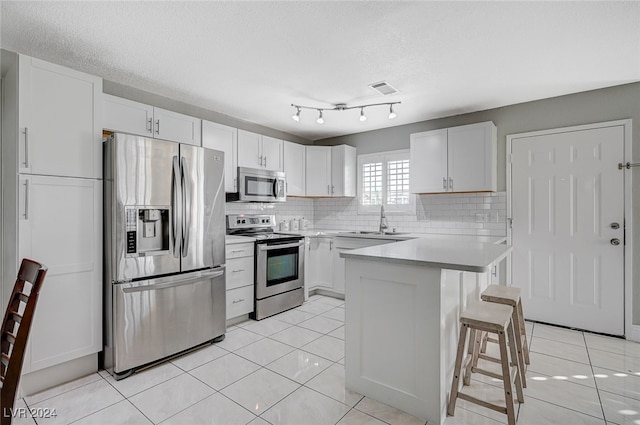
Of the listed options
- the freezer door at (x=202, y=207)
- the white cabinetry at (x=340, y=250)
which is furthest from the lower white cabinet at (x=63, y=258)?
the white cabinetry at (x=340, y=250)

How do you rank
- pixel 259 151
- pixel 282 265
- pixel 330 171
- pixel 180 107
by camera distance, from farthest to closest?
1. pixel 330 171
2. pixel 259 151
3. pixel 282 265
4. pixel 180 107

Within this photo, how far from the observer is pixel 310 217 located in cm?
538

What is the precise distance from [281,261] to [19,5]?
2969 mm

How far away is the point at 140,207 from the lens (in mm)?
2484

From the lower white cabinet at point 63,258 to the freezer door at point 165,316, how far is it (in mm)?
209

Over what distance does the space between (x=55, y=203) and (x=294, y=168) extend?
293 centimetres

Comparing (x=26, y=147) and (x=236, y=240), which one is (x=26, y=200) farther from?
(x=236, y=240)

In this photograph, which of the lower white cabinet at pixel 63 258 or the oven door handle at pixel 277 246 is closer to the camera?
the lower white cabinet at pixel 63 258

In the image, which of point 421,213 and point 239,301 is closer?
point 239,301

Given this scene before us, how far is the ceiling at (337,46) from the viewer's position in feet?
6.39

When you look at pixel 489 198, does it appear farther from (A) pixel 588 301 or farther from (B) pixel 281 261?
(B) pixel 281 261

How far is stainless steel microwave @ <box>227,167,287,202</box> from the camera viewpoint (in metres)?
3.84

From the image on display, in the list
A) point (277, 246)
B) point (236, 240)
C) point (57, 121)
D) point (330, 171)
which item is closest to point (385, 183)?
point (330, 171)

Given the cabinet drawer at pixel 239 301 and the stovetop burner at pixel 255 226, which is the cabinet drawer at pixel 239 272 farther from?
the stovetop burner at pixel 255 226
